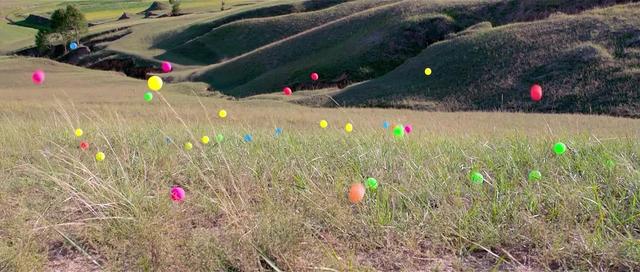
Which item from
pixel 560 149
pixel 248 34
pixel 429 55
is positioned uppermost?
pixel 560 149

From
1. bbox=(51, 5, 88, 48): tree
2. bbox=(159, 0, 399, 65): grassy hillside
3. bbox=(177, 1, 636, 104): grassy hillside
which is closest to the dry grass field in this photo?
bbox=(177, 1, 636, 104): grassy hillside

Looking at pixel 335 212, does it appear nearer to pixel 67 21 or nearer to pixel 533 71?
pixel 533 71

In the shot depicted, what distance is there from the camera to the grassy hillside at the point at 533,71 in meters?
26.0

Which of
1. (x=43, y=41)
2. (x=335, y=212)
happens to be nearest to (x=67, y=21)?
(x=43, y=41)

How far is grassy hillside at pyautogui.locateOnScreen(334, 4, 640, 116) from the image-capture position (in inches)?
1025

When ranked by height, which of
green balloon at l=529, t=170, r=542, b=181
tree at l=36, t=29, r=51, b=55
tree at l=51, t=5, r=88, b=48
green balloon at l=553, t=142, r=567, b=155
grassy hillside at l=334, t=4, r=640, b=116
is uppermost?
green balloon at l=529, t=170, r=542, b=181

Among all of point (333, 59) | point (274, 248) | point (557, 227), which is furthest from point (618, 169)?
point (333, 59)

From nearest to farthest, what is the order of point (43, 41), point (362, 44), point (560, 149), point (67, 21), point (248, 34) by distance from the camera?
point (560, 149)
point (362, 44)
point (248, 34)
point (67, 21)
point (43, 41)

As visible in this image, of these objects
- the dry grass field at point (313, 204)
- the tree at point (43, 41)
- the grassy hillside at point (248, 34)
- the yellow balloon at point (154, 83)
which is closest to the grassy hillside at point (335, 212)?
the dry grass field at point (313, 204)

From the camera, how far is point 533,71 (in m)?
29.2

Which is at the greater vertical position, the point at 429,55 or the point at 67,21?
the point at 429,55

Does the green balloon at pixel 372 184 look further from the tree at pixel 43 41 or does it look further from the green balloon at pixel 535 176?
the tree at pixel 43 41

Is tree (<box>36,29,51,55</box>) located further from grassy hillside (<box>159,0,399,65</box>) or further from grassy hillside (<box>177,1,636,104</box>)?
grassy hillside (<box>177,1,636,104</box>)

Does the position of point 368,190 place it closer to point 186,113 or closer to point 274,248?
point 274,248
